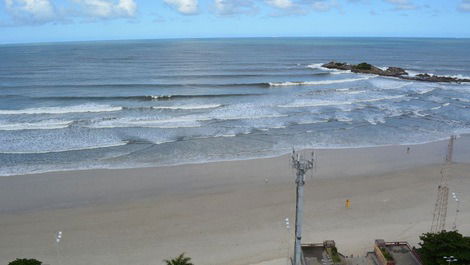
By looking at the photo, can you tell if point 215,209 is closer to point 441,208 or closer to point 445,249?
point 445,249

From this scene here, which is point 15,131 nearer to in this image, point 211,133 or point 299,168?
point 211,133

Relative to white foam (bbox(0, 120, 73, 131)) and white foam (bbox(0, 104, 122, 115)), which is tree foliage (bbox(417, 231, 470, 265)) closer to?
white foam (bbox(0, 120, 73, 131))

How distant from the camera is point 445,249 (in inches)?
524

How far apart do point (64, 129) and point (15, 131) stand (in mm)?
3544

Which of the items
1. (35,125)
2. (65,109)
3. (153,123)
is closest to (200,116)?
(153,123)

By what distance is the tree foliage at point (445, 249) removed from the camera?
1310cm

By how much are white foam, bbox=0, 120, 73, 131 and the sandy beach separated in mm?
10733

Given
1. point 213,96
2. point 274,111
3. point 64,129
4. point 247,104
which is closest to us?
point 64,129

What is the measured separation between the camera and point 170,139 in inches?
1179

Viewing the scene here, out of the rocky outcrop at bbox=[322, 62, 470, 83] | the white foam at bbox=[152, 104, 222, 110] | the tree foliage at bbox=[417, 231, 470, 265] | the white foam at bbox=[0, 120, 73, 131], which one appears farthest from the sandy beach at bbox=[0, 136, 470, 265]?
the rocky outcrop at bbox=[322, 62, 470, 83]

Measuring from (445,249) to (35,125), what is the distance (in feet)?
100

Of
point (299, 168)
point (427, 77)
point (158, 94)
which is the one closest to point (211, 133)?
point (158, 94)

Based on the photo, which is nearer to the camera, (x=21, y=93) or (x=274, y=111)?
(x=274, y=111)

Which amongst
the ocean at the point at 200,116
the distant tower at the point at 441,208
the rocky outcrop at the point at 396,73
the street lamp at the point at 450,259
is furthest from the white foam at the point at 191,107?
the rocky outcrop at the point at 396,73
